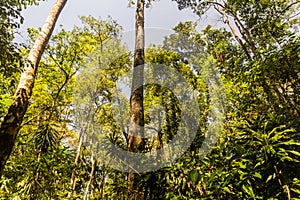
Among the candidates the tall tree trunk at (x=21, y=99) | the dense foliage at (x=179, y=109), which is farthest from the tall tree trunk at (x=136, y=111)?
the tall tree trunk at (x=21, y=99)

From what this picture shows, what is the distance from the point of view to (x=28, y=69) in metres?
3.86

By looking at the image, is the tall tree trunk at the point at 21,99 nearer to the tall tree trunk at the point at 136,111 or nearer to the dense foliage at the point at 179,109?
the dense foliage at the point at 179,109

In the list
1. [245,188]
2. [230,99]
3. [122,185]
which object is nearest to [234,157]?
[245,188]

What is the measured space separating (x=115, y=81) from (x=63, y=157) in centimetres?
1134

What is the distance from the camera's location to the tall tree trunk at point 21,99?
313 centimetres

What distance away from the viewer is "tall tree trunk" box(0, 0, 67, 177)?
10.3 ft

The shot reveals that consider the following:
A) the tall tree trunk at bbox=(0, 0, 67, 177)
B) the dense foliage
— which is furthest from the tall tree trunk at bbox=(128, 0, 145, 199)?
the tall tree trunk at bbox=(0, 0, 67, 177)

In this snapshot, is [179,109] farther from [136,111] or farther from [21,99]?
[21,99]

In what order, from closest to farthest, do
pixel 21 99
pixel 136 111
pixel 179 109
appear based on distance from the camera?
pixel 21 99
pixel 136 111
pixel 179 109

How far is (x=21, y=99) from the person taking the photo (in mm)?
3551

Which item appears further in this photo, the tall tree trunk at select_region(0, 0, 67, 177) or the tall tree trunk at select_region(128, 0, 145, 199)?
the tall tree trunk at select_region(128, 0, 145, 199)

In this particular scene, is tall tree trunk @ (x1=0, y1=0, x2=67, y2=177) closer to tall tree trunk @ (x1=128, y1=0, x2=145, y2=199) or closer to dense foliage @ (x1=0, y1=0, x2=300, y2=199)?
dense foliage @ (x1=0, y1=0, x2=300, y2=199)

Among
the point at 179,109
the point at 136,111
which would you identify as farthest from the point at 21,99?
the point at 179,109

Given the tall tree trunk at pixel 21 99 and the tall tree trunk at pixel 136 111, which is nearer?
the tall tree trunk at pixel 21 99
